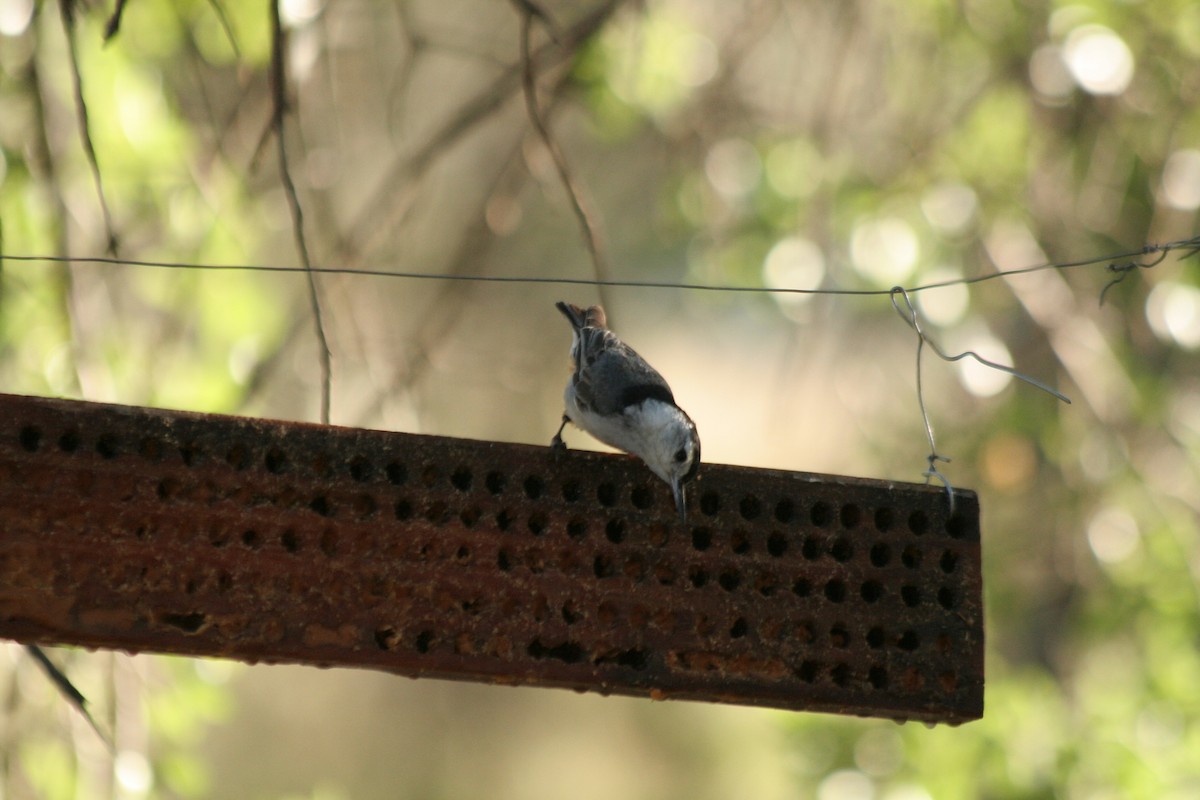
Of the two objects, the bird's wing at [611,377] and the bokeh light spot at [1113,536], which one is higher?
the bokeh light spot at [1113,536]

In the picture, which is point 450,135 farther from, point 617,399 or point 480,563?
point 480,563

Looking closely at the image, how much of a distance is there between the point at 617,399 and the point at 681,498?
1.23 m

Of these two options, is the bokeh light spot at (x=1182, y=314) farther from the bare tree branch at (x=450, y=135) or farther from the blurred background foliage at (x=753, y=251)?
the bare tree branch at (x=450, y=135)

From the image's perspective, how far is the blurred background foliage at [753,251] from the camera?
10.3 ft

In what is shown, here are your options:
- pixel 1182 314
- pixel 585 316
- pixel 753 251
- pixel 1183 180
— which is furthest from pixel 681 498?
pixel 1183 180

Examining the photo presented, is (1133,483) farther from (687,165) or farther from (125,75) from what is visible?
(125,75)

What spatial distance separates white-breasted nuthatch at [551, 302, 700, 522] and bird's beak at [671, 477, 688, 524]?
21 centimetres

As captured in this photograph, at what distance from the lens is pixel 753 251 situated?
4.29 metres

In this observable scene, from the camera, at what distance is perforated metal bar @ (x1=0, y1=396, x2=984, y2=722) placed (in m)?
1.68

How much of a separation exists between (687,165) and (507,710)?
438 centimetres

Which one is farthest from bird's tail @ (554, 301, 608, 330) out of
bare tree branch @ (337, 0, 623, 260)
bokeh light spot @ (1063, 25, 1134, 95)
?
bokeh light spot @ (1063, 25, 1134, 95)

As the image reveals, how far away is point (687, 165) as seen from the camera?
4855mm

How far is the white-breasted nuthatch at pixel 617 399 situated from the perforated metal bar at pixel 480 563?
27 cm

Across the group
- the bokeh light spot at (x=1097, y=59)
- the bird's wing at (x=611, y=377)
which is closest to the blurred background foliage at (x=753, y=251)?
the bokeh light spot at (x=1097, y=59)
